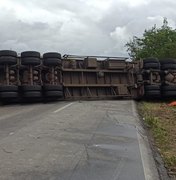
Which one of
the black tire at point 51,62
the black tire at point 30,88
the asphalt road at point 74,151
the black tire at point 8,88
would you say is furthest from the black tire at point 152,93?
the asphalt road at point 74,151

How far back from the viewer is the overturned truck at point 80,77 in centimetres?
2106

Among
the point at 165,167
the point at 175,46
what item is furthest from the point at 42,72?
the point at 175,46

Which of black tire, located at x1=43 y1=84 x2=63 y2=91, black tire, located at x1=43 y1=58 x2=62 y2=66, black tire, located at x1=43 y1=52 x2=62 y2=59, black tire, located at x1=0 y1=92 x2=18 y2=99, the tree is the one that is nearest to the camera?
black tire, located at x1=0 y1=92 x2=18 y2=99

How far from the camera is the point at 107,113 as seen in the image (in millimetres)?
15328

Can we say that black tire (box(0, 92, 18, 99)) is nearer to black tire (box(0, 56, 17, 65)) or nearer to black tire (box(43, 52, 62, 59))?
black tire (box(0, 56, 17, 65))

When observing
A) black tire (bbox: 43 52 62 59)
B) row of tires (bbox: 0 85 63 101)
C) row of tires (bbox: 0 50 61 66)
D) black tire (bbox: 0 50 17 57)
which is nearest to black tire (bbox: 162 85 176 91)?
row of tires (bbox: 0 85 63 101)

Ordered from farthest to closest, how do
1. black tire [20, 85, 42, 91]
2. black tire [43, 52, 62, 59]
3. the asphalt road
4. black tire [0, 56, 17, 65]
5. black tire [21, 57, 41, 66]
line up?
black tire [43, 52, 62, 59]
black tire [21, 57, 41, 66]
black tire [20, 85, 42, 91]
black tire [0, 56, 17, 65]
the asphalt road

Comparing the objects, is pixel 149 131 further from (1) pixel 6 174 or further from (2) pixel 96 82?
(2) pixel 96 82

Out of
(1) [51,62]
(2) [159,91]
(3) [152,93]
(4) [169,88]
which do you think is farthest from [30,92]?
(4) [169,88]

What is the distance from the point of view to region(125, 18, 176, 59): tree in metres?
40.4

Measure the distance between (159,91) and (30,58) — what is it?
6.94m

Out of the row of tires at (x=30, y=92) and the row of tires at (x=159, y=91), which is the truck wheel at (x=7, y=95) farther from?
the row of tires at (x=159, y=91)

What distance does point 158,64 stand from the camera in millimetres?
23953

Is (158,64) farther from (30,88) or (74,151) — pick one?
(74,151)
